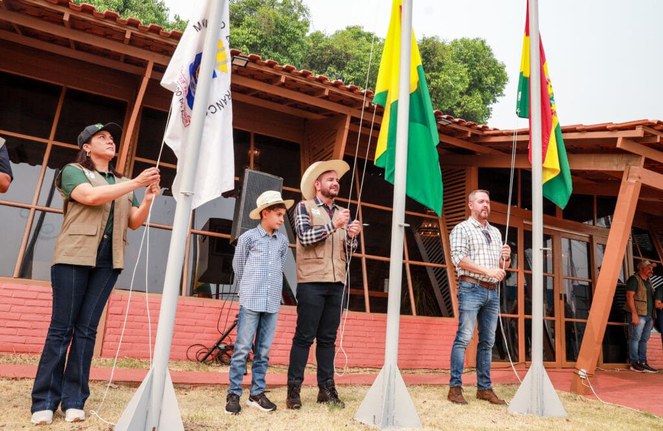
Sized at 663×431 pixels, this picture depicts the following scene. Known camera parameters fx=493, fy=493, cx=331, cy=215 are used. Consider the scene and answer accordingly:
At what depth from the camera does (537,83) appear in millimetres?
4492

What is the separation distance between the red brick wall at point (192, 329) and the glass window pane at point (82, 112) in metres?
1.72

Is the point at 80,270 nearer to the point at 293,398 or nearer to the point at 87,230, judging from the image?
the point at 87,230

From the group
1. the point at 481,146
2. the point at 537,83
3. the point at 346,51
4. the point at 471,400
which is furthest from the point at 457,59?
the point at 471,400

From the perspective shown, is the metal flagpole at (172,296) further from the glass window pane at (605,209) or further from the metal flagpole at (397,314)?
the glass window pane at (605,209)

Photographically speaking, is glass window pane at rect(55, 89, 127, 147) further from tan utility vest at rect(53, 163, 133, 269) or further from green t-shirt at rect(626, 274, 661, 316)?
green t-shirt at rect(626, 274, 661, 316)

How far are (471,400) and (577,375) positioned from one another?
1.51 meters

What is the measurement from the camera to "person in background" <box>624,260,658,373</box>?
7.42 meters

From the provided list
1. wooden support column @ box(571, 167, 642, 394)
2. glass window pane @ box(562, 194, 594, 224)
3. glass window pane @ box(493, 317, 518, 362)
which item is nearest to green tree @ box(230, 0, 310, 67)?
glass window pane @ box(562, 194, 594, 224)

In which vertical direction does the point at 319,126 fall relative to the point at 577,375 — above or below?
above

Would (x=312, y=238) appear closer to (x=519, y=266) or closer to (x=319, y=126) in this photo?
(x=319, y=126)

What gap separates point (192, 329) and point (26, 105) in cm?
303

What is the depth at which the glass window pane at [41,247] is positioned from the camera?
4895 mm

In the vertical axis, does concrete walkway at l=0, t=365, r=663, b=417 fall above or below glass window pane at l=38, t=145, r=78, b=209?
below

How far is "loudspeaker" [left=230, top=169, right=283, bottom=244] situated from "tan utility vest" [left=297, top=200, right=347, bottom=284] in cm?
154
